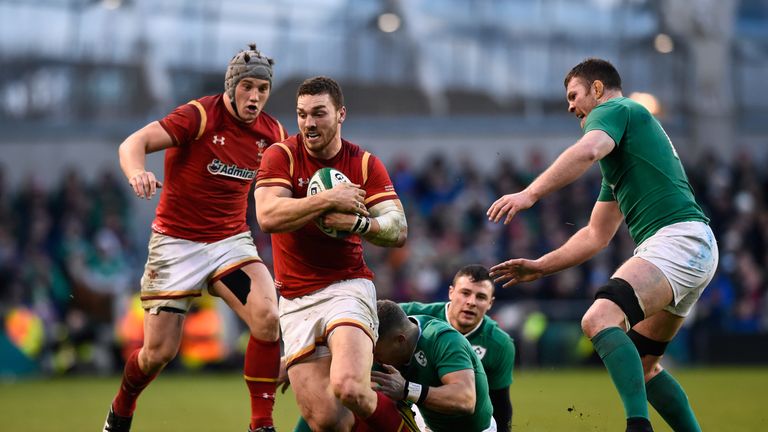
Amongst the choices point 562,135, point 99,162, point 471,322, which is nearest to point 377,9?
point 562,135

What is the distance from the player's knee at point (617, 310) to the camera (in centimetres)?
679

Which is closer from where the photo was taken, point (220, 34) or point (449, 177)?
point (449, 177)

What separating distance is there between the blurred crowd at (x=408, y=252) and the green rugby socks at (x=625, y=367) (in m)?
11.2

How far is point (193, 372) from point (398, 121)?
342 inches

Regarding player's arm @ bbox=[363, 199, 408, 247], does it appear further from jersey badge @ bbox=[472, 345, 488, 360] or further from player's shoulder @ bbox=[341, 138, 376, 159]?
jersey badge @ bbox=[472, 345, 488, 360]

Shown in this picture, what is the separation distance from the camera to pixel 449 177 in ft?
69.6

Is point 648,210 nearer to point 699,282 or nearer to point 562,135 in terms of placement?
point 699,282

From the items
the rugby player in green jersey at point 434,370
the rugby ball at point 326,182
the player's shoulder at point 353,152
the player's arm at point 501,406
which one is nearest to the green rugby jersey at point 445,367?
the rugby player in green jersey at point 434,370

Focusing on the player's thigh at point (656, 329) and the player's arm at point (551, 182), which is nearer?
the player's arm at point (551, 182)

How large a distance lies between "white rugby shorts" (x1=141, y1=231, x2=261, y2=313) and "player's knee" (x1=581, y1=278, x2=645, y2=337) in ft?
8.79

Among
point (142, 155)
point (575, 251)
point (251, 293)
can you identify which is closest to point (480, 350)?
point (575, 251)

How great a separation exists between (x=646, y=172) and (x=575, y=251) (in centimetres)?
82

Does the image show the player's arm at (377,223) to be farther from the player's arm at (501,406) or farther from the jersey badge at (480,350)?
the player's arm at (501,406)

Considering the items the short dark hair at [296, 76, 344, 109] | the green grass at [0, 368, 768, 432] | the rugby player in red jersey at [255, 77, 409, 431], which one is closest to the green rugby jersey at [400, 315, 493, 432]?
the rugby player in red jersey at [255, 77, 409, 431]
